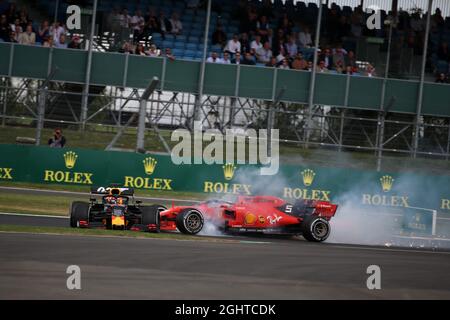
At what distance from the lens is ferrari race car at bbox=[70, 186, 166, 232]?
1656cm

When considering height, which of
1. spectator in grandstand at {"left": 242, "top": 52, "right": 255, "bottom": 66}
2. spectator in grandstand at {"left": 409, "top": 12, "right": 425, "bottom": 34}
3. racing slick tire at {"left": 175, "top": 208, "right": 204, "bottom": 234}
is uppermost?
spectator in grandstand at {"left": 409, "top": 12, "right": 425, "bottom": 34}

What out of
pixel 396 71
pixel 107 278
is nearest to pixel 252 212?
pixel 107 278

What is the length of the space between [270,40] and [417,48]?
542 cm

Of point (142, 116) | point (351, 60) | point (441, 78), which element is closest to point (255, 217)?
point (142, 116)

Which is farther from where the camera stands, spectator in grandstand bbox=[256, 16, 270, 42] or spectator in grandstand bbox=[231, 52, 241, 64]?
spectator in grandstand bbox=[256, 16, 270, 42]

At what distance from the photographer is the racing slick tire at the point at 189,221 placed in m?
17.2

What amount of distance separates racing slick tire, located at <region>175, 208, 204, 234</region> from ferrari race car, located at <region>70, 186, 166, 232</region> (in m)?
0.54

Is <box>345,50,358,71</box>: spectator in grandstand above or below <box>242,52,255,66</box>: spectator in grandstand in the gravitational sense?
above

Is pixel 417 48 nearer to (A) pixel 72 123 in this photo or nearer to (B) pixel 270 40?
(B) pixel 270 40

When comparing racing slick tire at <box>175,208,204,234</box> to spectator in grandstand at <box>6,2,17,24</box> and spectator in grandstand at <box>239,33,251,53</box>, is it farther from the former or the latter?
spectator in grandstand at <box>6,2,17,24</box>

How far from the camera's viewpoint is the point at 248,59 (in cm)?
2925
